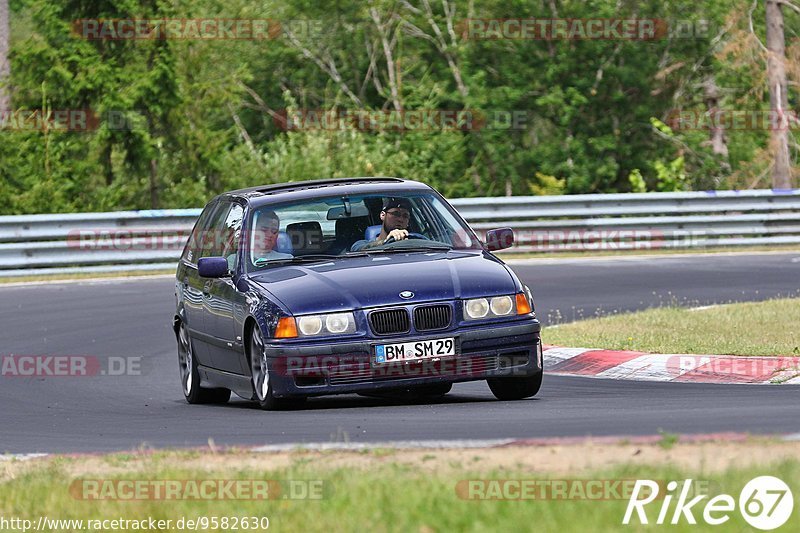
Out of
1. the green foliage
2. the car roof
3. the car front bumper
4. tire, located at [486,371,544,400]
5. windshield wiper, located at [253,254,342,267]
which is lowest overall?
the green foliage

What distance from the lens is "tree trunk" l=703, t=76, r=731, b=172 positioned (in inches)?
1388

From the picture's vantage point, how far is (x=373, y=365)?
1024 cm

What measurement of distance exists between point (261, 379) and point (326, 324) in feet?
2.45

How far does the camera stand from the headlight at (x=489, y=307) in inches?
411

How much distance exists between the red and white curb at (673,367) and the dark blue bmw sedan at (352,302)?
1.80m

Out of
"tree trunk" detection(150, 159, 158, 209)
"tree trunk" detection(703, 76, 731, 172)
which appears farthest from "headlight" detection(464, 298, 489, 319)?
"tree trunk" detection(703, 76, 731, 172)

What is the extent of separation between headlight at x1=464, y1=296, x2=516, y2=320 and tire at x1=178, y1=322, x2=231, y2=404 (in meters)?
2.83

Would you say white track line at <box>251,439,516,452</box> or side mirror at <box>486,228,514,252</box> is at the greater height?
side mirror at <box>486,228,514,252</box>

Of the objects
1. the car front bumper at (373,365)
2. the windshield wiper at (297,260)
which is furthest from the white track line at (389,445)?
the windshield wiper at (297,260)

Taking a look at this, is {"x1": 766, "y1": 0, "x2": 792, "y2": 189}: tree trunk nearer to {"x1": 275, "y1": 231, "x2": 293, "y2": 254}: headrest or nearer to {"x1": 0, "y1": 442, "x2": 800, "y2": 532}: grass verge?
{"x1": 275, "y1": 231, "x2": 293, "y2": 254}: headrest

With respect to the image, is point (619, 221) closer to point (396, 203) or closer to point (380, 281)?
point (396, 203)

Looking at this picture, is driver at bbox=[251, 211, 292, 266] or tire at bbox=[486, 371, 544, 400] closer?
tire at bbox=[486, 371, 544, 400]

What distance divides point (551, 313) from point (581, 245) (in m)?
8.36

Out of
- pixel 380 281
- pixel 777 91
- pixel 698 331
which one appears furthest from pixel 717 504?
A: pixel 777 91
